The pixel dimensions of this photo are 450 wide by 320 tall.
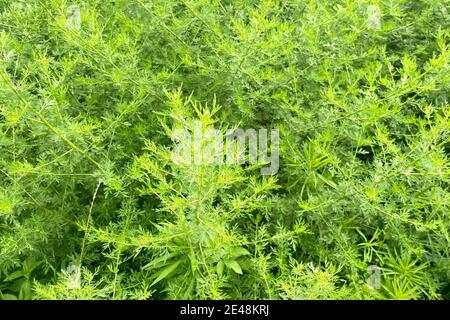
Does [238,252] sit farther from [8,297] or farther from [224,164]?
[8,297]

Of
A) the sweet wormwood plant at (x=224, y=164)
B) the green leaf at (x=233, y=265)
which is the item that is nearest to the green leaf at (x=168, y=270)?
the sweet wormwood plant at (x=224, y=164)

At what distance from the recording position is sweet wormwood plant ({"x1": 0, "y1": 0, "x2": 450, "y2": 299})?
87.6 inches

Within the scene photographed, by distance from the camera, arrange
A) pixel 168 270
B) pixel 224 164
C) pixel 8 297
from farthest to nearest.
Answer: pixel 8 297
pixel 168 270
pixel 224 164

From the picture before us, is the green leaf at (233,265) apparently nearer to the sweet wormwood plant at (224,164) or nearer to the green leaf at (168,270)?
the sweet wormwood plant at (224,164)

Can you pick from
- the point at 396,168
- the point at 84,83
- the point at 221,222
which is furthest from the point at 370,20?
the point at 84,83

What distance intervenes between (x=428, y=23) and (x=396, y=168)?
1.15 meters

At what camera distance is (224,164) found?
2139 millimetres

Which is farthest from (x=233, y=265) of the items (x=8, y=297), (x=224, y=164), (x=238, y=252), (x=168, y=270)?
(x=8, y=297)

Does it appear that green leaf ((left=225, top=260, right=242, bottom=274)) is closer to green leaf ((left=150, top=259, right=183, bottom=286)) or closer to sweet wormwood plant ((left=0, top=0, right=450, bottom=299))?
sweet wormwood plant ((left=0, top=0, right=450, bottom=299))

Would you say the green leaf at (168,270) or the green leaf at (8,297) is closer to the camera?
the green leaf at (168,270)

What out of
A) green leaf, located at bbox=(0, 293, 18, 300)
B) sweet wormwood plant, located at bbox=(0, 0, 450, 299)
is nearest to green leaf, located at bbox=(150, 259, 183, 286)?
sweet wormwood plant, located at bbox=(0, 0, 450, 299)

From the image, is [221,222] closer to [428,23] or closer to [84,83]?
[84,83]

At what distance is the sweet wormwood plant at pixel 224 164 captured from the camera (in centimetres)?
222

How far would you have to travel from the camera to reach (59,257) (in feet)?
8.80
